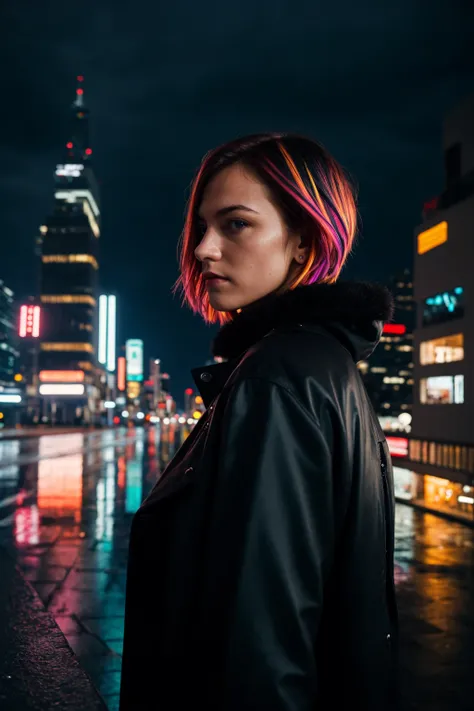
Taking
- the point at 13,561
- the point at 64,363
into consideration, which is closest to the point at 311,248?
the point at 13,561

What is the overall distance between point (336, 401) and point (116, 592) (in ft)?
21.2

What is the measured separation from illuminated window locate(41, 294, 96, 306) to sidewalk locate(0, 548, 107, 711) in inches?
6206

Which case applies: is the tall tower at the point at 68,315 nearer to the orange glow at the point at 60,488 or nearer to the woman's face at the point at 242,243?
the orange glow at the point at 60,488

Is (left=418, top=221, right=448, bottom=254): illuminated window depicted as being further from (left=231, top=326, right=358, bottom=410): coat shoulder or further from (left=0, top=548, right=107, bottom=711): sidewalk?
(left=231, top=326, right=358, bottom=410): coat shoulder

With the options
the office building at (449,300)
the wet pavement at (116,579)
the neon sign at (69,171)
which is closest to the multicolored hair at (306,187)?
the wet pavement at (116,579)

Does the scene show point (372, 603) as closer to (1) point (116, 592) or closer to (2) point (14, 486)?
(1) point (116, 592)

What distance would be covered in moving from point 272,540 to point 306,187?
100 cm

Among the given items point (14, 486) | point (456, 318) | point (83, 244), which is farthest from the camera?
point (83, 244)

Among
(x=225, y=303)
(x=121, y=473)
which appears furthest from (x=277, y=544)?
(x=121, y=473)

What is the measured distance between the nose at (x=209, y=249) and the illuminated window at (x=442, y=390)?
55.4 meters

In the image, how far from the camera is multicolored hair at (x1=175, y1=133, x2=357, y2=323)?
1911mm

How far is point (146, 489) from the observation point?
688 inches

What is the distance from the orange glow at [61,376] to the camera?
5920 inches

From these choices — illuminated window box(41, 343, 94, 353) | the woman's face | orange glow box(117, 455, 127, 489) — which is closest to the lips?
the woman's face
